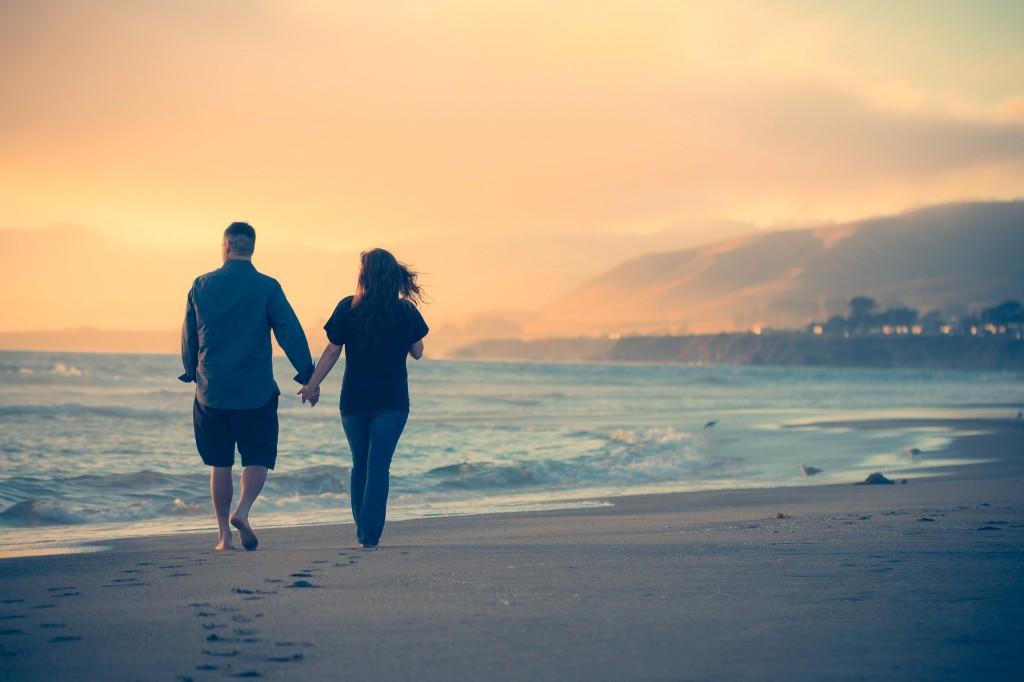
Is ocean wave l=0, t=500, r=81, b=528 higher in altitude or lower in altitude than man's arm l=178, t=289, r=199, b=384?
lower

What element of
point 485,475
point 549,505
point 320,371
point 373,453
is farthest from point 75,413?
point 373,453

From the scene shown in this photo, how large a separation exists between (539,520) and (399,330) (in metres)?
2.32

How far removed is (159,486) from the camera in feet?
32.6

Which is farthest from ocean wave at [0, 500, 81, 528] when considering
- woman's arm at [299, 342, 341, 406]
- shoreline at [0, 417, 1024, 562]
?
woman's arm at [299, 342, 341, 406]

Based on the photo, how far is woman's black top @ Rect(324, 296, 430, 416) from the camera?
18.2ft

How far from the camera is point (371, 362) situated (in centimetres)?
555

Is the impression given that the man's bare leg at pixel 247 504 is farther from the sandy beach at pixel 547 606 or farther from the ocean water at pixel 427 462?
the ocean water at pixel 427 462

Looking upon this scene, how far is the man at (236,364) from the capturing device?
17.8 feet

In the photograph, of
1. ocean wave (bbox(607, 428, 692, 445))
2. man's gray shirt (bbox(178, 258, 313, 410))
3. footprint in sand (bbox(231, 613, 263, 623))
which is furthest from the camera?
ocean wave (bbox(607, 428, 692, 445))

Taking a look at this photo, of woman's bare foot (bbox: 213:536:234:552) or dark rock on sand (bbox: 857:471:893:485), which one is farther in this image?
dark rock on sand (bbox: 857:471:893:485)

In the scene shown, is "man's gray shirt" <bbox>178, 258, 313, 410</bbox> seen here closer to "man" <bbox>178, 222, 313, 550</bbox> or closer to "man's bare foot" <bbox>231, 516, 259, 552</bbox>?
"man" <bbox>178, 222, 313, 550</bbox>

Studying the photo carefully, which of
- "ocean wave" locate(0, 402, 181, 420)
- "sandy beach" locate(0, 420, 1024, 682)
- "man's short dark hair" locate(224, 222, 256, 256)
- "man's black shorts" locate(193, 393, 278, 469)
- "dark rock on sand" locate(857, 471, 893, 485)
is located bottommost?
"dark rock on sand" locate(857, 471, 893, 485)

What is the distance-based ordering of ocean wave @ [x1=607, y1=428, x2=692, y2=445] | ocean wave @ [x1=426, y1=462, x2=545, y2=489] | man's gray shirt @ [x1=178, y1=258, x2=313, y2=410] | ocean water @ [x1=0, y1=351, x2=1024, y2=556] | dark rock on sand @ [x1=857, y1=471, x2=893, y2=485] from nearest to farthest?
man's gray shirt @ [x1=178, y1=258, x2=313, y2=410]
ocean water @ [x1=0, y1=351, x2=1024, y2=556]
dark rock on sand @ [x1=857, y1=471, x2=893, y2=485]
ocean wave @ [x1=426, y1=462, x2=545, y2=489]
ocean wave @ [x1=607, y1=428, x2=692, y2=445]

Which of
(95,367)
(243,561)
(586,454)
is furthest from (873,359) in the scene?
(243,561)
